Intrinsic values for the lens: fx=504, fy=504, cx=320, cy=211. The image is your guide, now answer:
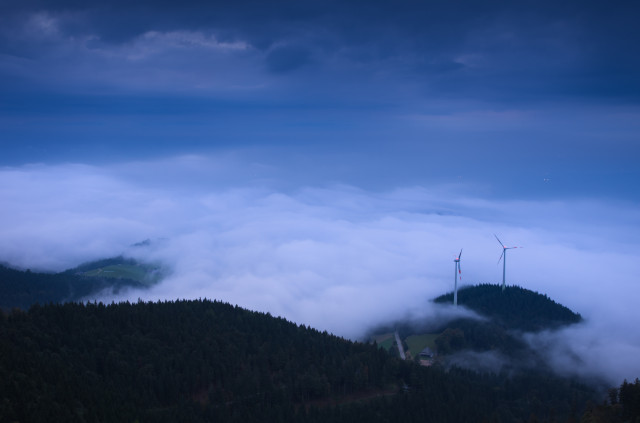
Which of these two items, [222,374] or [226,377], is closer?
[226,377]

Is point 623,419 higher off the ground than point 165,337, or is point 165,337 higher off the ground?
point 165,337

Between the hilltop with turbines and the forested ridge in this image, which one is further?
the forested ridge

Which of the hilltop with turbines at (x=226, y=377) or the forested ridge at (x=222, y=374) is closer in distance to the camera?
the hilltop with turbines at (x=226, y=377)

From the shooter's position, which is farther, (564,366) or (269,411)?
(564,366)

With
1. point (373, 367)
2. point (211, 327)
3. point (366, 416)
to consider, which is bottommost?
point (366, 416)

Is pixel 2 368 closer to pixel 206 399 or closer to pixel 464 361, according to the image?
pixel 206 399

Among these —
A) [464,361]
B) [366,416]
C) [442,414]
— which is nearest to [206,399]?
[366,416]

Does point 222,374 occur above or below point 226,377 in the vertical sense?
above

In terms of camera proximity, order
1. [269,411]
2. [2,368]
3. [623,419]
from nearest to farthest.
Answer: [2,368] < [623,419] < [269,411]
